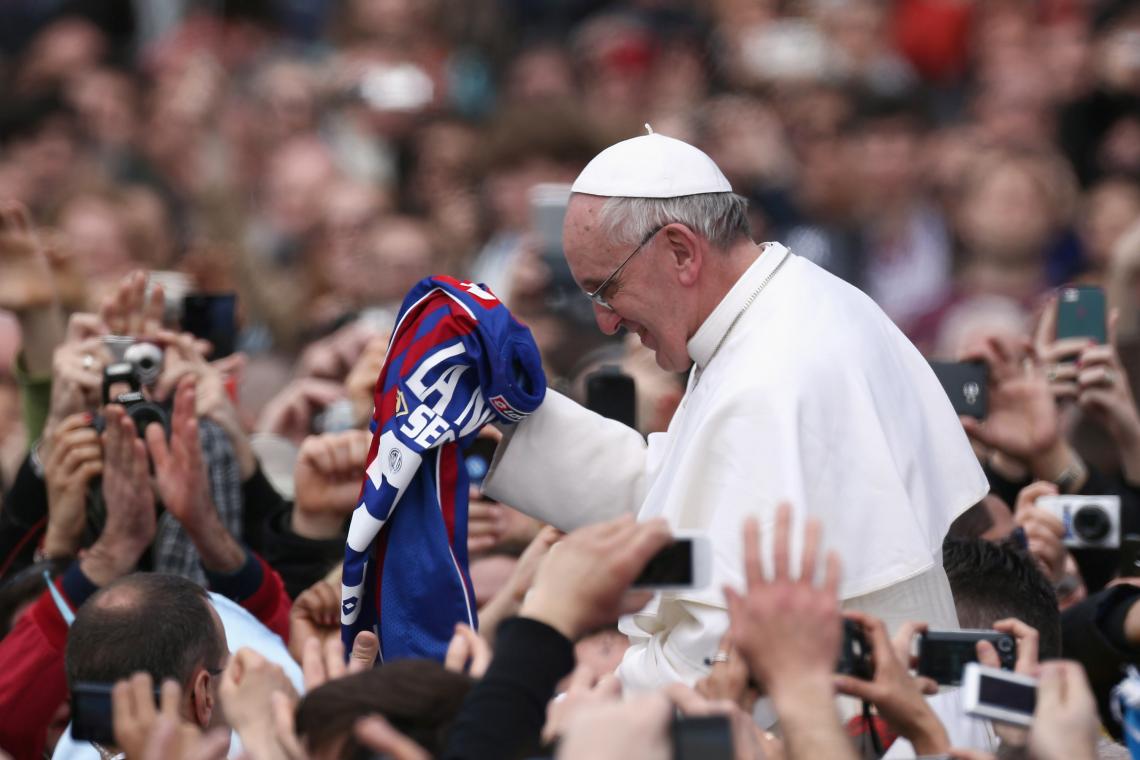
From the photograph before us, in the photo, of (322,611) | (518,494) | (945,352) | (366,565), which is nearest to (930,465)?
(518,494)

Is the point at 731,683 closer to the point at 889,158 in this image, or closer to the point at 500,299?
the point at 500,299

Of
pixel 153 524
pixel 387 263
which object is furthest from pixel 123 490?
pixel 387 263

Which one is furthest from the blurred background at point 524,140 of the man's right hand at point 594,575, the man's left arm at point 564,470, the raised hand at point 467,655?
the man's right hand at point 594,575

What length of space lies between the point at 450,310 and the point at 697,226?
2.04 feet

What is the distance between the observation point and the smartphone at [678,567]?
129 inches

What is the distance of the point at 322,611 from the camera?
519 cm

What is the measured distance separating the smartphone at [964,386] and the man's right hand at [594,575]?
2.57 m

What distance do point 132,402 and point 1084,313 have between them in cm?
296

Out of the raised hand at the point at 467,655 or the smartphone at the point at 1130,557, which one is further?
the smartphone at the point at 1130,557

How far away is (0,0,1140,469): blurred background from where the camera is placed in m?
8.94

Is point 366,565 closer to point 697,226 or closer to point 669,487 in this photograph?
point 669,487

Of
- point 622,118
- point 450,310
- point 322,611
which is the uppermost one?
point 622,118

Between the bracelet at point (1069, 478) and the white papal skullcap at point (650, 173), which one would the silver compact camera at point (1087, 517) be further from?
the white papal skullcap at point (650, 173)

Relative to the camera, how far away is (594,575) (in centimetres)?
318
